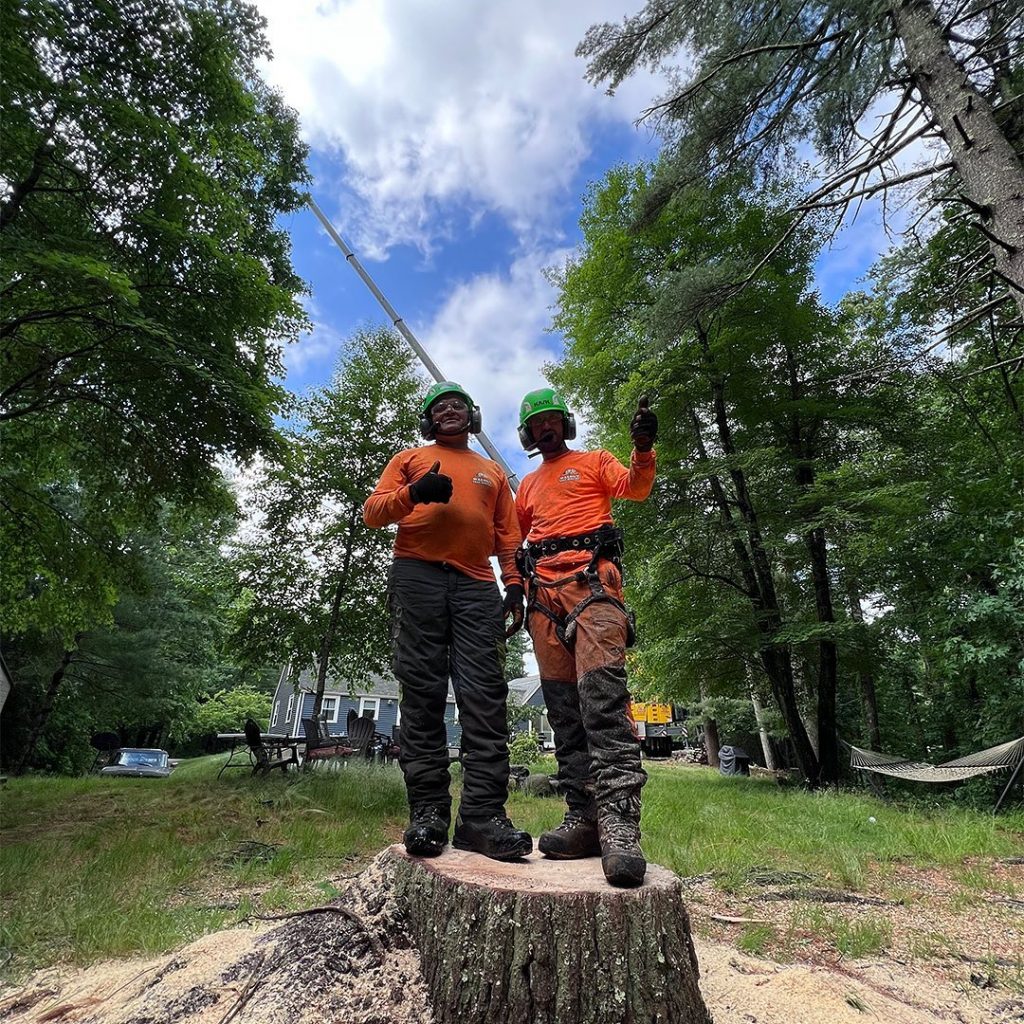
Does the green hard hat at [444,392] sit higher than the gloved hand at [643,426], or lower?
higher

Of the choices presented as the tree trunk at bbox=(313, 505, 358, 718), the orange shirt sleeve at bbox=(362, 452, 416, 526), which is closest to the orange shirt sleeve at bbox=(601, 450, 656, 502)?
the orange shirt sleeve at bbox=(362, 452, 416, 526)

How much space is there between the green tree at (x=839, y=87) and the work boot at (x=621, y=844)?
5.18 metres

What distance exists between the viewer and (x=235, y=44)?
24.1 feet

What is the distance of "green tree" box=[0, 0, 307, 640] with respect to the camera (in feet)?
18.2

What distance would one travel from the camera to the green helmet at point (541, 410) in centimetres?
306

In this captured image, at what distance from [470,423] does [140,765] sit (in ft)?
67.0

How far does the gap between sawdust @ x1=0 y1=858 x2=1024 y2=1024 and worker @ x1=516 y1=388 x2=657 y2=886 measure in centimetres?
71

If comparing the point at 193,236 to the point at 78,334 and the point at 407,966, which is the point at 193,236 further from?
the point at 407,966

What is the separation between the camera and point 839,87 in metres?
6.95

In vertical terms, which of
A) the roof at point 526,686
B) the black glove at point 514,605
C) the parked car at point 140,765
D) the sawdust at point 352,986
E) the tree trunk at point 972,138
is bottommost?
the parked car at point 140,765

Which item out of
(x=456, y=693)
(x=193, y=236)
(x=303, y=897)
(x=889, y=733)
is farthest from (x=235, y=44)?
(x=889, y=733)

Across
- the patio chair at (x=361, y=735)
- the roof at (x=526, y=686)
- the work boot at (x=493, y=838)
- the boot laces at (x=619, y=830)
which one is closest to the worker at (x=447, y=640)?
the work boot at (x=493, y=838)

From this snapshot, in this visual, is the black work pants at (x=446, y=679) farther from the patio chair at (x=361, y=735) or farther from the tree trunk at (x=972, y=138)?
the patio chair at (x=361, y=735)

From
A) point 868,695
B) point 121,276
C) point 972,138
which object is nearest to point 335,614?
point 121,276
